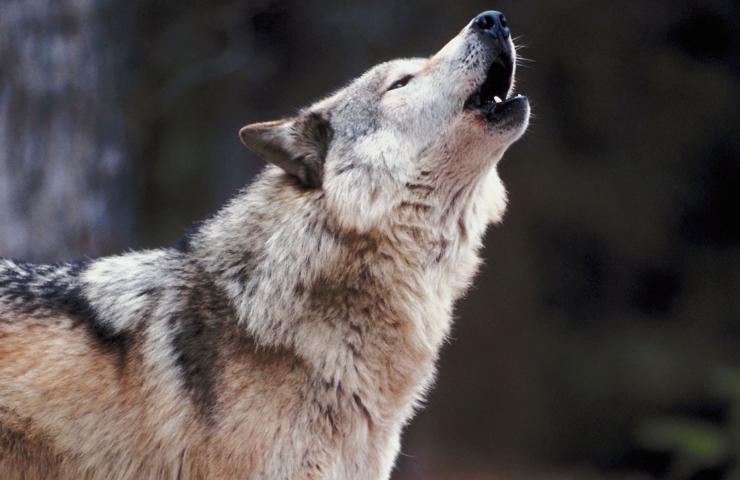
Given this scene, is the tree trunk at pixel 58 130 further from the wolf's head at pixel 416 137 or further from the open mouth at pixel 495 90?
the open mouth at pixel 495 90

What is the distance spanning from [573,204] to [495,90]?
27.1 feet

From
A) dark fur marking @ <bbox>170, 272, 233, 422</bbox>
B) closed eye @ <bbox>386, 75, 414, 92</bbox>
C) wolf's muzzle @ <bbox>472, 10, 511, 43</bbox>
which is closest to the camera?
dark fur marking @ <bbox>170, 272, 233, 422</bbox>

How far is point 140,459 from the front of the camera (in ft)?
14.6

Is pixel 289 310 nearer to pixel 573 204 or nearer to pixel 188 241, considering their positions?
pixel 188 241

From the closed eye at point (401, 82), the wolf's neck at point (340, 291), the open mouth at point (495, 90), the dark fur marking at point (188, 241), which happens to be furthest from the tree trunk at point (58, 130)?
the open mouth at point (495, 90)

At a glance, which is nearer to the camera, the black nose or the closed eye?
the black nose

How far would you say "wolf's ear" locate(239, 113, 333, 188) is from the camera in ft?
15.6

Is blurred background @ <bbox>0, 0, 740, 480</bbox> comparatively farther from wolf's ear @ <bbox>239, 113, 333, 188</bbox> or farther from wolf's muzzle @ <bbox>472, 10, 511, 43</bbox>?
wolf's ear @ <bbox>239, 113, 333, 188</bbox>

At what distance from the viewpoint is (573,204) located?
1295 centimetres

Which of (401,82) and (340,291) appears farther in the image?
(401,82)

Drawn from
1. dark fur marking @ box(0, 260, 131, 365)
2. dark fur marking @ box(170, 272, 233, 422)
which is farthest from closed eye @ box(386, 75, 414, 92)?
dark fur marking @ box(0, 260, 131, 365)

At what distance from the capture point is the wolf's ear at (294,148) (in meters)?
4.75

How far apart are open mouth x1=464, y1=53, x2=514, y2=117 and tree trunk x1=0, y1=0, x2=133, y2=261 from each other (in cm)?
356

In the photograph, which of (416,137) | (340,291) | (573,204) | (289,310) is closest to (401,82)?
(416,137)
